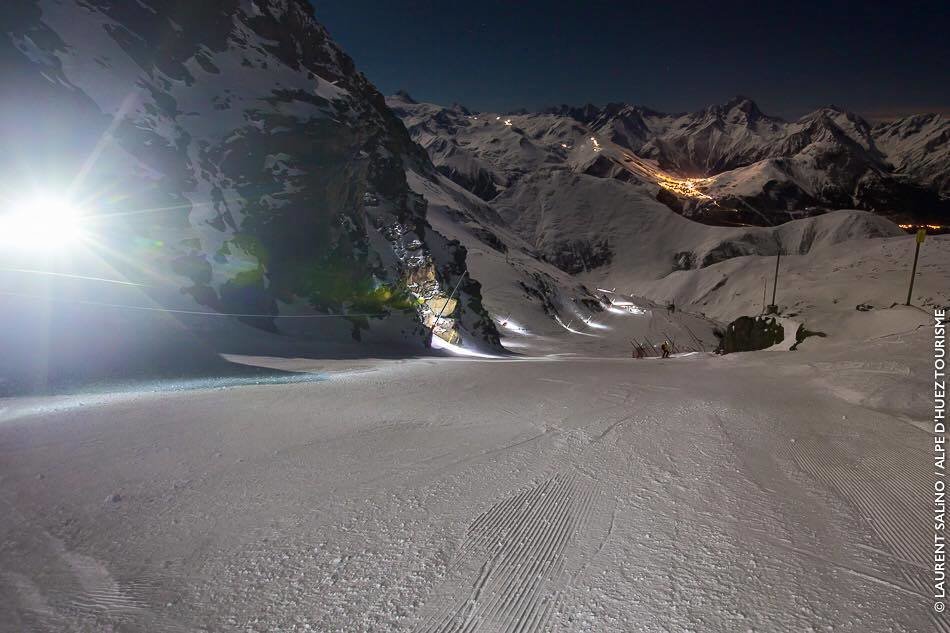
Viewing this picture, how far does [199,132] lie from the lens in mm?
18906

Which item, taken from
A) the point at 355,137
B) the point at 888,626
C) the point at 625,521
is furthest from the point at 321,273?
the point at 888,626

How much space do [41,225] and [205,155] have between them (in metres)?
7.42

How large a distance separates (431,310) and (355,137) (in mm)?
11788

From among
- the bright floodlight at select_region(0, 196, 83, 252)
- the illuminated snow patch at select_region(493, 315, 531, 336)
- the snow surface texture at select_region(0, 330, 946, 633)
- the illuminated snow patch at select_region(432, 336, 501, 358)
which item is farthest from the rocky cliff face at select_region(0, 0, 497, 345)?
the illuminated snow patch at select_region(493, 315, 531, 336)

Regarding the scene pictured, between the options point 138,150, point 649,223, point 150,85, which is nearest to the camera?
point 138,150

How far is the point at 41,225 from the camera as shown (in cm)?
1204

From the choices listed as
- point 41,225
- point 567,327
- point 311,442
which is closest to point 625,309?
point 567,327

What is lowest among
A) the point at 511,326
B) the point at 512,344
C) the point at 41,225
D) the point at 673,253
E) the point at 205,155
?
the point at 512,344

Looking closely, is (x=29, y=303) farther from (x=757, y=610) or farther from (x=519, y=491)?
(x=757, y=610)

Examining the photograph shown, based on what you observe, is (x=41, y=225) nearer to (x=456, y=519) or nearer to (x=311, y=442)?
(x=311, y=442)

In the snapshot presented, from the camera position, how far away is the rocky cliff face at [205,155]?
46.4ft

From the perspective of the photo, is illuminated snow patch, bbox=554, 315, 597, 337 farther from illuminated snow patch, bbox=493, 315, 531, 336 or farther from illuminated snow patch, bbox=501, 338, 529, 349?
illuminated snow patch, bbox=501, 338, 529, 349

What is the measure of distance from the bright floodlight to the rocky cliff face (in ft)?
1.83

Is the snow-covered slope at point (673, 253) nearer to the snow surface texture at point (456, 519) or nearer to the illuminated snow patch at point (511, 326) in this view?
the illuminated snow patch at point (511, 326)
